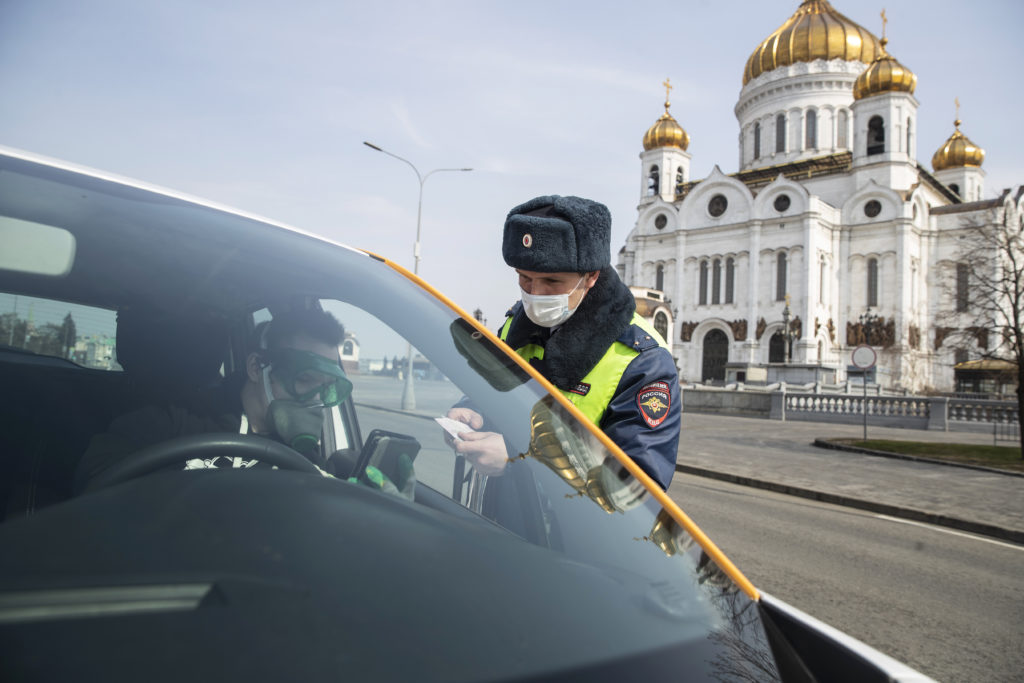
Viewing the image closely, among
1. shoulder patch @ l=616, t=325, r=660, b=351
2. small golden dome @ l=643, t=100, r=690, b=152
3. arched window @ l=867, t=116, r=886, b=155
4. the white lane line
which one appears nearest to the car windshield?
shoulder patch @ l=616, t=325, r=660, b=351

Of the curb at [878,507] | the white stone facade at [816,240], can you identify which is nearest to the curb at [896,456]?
the curb at [878,507]

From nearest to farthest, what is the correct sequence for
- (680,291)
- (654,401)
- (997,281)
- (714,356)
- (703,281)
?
(654,401) → (997,281) → (714,356) → (703,281) → (680,291)

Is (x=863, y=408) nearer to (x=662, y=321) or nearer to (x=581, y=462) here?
(x=581, y=462)

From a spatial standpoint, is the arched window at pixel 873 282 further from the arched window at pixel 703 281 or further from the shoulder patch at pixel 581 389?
the shoulder patch at pixel 581 389

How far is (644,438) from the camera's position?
1815mm

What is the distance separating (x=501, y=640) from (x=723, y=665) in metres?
0.32

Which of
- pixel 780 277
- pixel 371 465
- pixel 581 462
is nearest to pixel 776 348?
pixel 780 277

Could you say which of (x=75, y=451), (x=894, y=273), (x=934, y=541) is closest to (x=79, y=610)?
(x=75, y=451)

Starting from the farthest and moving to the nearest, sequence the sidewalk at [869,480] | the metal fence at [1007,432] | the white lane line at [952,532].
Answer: the metal fence at [1007,432], the sidewalk at [869,480], the white lane line at [952,532]

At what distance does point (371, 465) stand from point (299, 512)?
0.24 meters

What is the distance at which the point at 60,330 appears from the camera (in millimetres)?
1077

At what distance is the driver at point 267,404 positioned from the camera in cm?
93

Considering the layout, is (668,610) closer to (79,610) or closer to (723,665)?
(723,665)

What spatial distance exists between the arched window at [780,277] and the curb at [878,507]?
4523 cm
